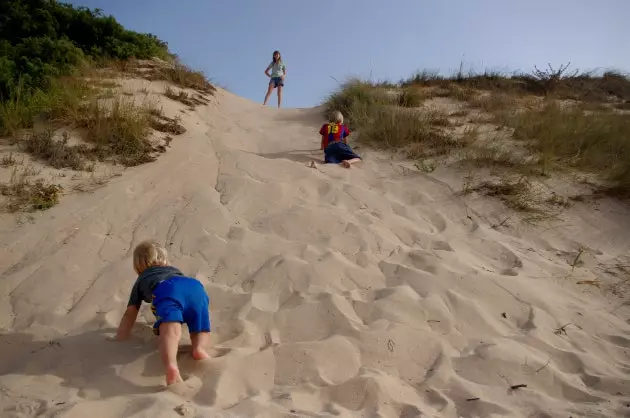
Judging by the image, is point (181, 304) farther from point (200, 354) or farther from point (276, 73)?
point (276, 73)

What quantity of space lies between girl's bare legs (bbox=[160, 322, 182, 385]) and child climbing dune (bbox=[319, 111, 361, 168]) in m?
3.81

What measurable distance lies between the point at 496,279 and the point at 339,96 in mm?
5717

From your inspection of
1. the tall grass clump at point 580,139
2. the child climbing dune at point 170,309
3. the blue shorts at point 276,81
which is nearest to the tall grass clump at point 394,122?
the tall grass clump at point 580,139

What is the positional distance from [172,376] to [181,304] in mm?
423

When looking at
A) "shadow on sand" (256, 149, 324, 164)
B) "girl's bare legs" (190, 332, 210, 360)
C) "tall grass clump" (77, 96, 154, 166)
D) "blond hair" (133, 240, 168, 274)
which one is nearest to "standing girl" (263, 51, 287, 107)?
"shadow on sand" (256, 149, 324, 164)

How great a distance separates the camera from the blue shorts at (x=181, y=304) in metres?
2.58

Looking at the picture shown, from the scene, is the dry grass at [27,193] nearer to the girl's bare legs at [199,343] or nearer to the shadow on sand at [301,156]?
the girl's bare legs at [199,343]

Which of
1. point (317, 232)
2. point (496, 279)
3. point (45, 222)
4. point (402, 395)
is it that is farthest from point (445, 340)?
point (45, 222)

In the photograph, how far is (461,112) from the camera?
762 centimetres

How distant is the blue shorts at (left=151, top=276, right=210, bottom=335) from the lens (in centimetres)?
258

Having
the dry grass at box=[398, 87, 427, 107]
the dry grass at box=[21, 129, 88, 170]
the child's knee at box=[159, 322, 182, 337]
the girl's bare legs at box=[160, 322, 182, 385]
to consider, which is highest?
the dry grass at box=[398, 87, 427, 107]

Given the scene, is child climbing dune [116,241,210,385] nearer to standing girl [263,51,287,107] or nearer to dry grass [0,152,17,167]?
dry grass [0,152,17,167]

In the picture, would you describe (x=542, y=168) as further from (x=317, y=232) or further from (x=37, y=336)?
(x=37, y=336)

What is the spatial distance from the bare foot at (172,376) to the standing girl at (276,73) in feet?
29.4
